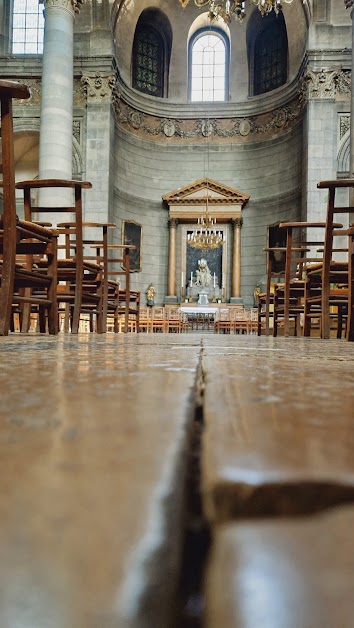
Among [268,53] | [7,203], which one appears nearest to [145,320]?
[268,53]

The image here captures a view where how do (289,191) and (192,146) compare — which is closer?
(289,191)

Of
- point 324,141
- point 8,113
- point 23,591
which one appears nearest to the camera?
point 23,591

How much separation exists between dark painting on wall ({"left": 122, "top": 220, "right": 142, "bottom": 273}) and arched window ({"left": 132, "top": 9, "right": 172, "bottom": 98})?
4018 millimetres

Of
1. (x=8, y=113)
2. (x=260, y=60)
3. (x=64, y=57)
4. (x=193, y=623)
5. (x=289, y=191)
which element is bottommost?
(x=193, y=623)

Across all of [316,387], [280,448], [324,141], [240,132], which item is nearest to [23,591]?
[280,448]

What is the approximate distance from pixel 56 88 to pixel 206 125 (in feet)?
21.9

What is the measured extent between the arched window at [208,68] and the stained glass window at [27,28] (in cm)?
456

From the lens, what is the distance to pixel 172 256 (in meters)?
15.4

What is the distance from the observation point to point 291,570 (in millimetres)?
144

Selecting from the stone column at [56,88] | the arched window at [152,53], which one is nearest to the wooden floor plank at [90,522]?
the stone column at [56,88]

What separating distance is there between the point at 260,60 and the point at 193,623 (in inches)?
684

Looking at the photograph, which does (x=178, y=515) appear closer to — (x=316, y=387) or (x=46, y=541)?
(x=46, y=541)

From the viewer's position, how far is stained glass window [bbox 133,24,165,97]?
15492 millimetres

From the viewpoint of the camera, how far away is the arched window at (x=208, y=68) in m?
16.2
